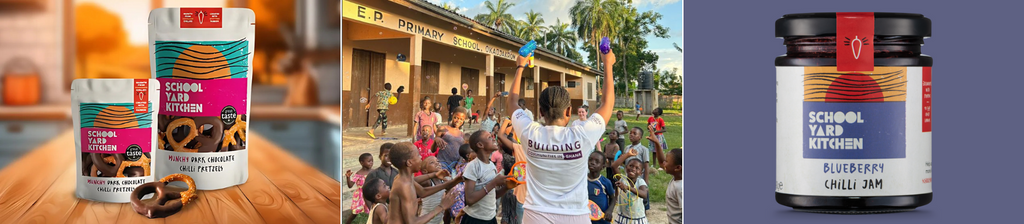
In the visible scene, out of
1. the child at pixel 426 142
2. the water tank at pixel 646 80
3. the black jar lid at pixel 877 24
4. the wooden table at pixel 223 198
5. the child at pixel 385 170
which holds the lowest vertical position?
the wooden table at pixel 223 198

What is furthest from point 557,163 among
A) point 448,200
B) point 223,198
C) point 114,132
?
point 114,132

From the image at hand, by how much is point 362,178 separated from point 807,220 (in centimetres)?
233

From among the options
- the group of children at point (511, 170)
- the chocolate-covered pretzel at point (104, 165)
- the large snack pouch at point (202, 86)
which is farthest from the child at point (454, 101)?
the chocolate-covered pretzel at point (104, 165)

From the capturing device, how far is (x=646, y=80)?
484cm

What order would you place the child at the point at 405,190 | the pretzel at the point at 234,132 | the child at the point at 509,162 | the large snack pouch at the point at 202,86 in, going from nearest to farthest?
the child at the point at 405,190 → the large snack pouch at the point at 202,86 → the pretzel at the point at 234,132 → the child at the point at 509,162

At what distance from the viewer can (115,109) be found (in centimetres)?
447

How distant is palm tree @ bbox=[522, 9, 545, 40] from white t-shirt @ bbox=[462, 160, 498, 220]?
776 mm

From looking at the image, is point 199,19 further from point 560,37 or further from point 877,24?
point 877,24

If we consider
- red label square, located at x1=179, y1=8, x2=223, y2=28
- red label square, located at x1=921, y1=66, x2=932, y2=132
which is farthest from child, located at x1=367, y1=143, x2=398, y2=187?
red label square, located at x1=921, y1=66, x2=932, y2=132

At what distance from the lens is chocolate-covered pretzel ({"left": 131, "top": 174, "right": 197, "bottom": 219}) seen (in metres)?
4.52

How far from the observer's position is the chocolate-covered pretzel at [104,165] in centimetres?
450

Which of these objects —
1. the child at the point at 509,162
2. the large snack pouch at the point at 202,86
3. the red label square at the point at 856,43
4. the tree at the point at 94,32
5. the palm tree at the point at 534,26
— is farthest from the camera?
the tree at the point at 94,32

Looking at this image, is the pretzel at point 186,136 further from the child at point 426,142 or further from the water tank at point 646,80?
the water tank at point 646,80

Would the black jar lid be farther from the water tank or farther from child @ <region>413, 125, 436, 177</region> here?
child @ <region>413, 125, 436, 177</region>
